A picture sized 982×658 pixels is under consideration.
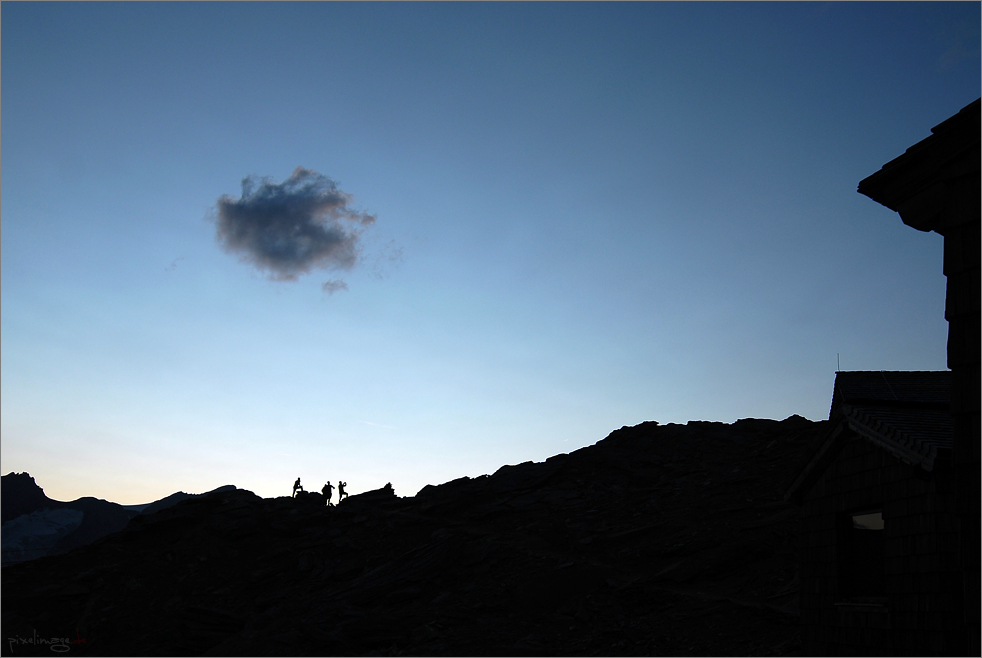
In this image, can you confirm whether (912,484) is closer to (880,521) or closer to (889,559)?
(880,521)

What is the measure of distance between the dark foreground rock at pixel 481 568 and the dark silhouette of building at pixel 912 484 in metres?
4.81

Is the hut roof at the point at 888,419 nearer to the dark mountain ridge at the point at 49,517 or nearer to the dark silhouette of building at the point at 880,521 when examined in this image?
the dark silhouette of building at the point at 880,521

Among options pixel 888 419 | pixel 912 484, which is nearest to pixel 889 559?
pixel 912 484

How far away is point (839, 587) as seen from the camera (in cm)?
1455

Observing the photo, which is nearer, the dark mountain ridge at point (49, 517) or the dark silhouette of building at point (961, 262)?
the dark silhouette of building at point (961, 262)

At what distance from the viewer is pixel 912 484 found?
42.1 ft

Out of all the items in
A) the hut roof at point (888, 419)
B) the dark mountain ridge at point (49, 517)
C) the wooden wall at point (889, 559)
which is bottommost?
the dark mountain ridge at point (49, 517)

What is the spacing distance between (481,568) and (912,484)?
2017 centimetres

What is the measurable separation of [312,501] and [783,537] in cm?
2797

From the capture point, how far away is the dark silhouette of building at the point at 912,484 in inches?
333

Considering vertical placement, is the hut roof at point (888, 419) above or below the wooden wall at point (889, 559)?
above

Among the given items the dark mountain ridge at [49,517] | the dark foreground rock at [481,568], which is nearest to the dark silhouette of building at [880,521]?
the dark foreground rock at [481,568]

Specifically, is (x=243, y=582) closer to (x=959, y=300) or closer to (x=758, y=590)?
(x=758, y=590)

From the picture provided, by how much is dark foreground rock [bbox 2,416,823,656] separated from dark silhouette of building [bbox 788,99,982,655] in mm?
4807
